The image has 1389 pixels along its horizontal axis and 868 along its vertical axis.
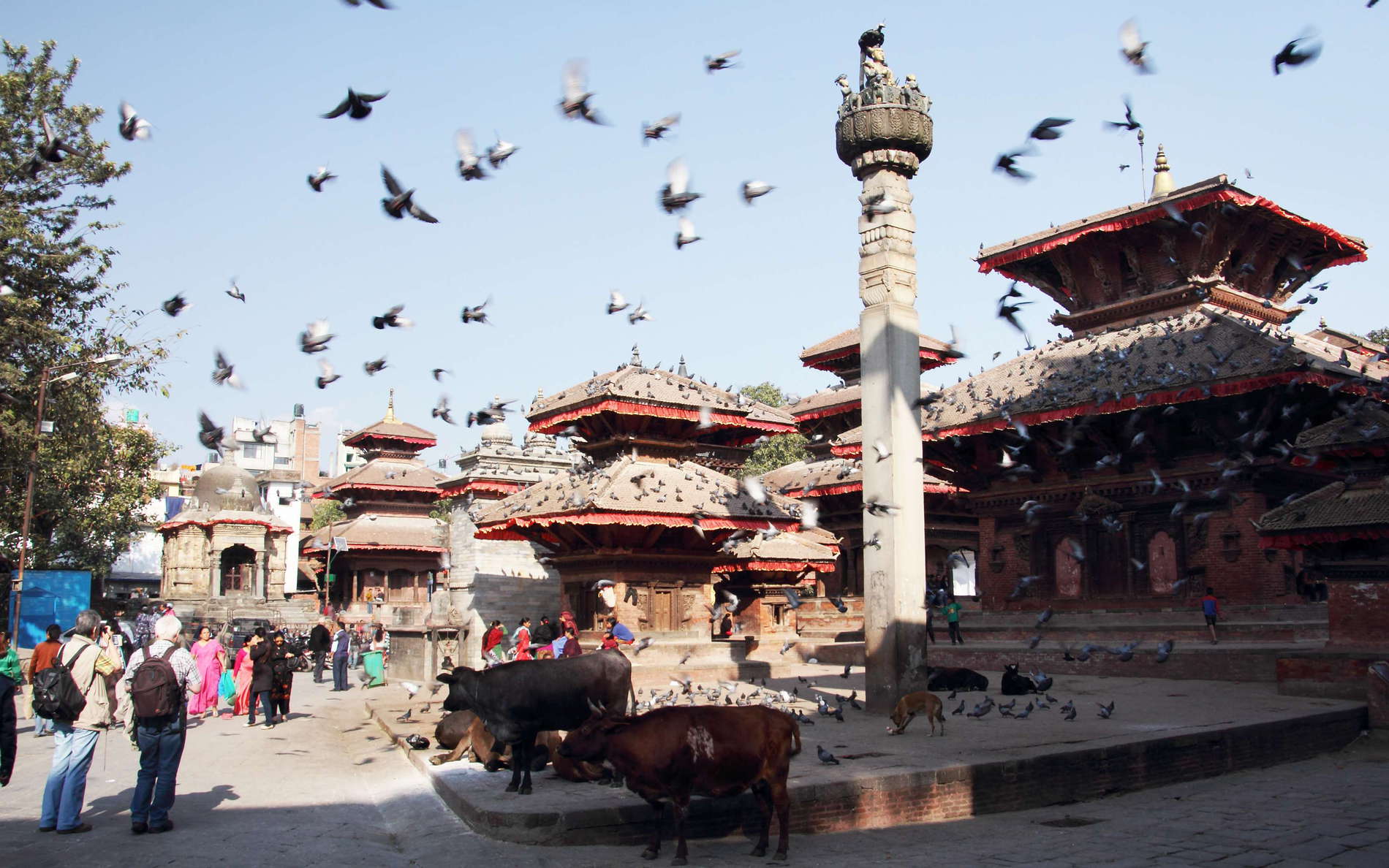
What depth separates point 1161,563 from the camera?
23812 millimetres

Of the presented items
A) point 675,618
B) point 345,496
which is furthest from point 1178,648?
point 345,496

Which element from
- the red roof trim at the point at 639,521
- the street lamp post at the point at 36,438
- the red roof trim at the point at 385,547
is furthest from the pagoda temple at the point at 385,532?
the red roof trim at the point at 639,521

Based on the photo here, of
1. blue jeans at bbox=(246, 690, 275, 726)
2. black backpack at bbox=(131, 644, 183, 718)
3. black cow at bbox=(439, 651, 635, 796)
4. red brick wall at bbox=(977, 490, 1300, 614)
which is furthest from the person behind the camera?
red brick wall at bbox=(977, 490, 1300, 614)

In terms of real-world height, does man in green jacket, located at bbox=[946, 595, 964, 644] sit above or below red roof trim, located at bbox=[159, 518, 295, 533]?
below

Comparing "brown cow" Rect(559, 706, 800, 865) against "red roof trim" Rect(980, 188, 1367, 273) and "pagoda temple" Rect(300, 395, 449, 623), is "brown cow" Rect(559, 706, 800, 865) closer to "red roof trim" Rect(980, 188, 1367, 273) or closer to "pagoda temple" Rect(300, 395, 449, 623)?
"red roof trim" Rect(980, 188, 1367, 273)

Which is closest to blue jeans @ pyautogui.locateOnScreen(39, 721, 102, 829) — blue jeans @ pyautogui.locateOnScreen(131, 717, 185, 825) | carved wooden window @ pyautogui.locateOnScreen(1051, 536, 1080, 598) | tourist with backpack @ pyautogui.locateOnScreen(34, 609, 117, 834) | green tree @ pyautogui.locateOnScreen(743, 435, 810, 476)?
tourist with backpack @ pyautogui.locateOnScreen(34, 609, 117, 834)

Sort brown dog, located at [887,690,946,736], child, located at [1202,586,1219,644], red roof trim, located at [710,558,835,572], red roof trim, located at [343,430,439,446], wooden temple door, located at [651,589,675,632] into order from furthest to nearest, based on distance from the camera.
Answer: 1. red roof trim, located at [343,430,439,446]
2. red roof trim, located at [710,558,835,572]
3. wooden temple door, located at [651,589,675,632]
4. child, located at [1202,586,1219,644]
5. brown dog, located at [887,690,946,736]

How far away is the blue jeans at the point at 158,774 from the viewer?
30.7ft

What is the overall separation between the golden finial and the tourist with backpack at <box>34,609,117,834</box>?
2625 centimetres

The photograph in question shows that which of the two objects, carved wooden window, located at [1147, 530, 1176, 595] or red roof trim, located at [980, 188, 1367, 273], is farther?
red roof trim, located at [980, 188, 1367, 273]

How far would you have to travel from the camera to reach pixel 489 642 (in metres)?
21.1

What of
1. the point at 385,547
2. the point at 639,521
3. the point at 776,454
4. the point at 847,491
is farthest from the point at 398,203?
the point at 776,454

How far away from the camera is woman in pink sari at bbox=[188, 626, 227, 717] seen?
61.7ft

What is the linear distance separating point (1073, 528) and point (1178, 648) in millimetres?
5405
